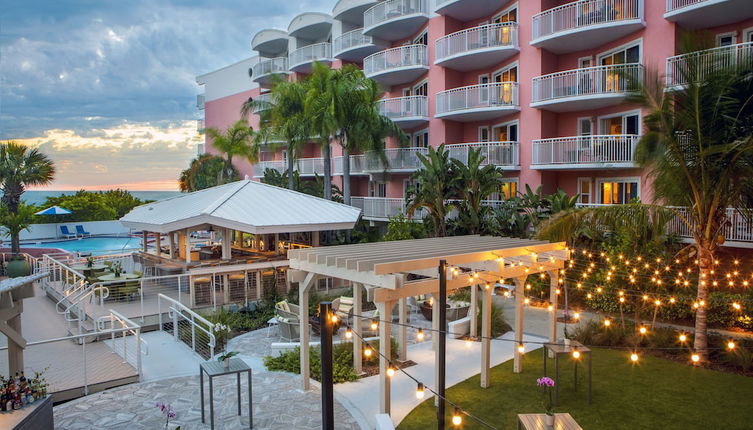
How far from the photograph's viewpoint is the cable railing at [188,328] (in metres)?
11.5

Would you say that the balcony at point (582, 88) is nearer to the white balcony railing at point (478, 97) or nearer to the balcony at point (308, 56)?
the white balcony railing at point (478, 97)

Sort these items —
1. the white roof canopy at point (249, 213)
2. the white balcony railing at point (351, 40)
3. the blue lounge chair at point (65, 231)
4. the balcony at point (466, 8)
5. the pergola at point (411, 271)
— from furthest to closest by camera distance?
1. the blue lounge chair at point (65, 231)
2. the white balcony railing at point (351, 40)
3. the balcony at point (466, 8)
4. the white roof canopy at point (249, 213)
5. the pergola at point (411, 271)

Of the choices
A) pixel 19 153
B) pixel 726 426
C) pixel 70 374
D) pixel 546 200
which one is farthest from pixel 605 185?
A: pixel 19 153

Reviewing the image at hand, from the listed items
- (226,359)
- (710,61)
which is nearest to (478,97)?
(710,61)

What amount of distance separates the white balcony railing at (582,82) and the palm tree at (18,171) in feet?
88.2

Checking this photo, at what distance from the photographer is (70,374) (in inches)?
385

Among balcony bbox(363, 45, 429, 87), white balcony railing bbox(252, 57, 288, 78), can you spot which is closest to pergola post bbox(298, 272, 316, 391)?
balcony bbox(363, 45, 429, 87)

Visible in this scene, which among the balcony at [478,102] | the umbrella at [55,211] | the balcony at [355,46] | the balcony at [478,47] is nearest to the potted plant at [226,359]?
the balcony at [478,102]

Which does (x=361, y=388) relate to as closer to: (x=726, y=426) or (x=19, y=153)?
(x=726, y=426)

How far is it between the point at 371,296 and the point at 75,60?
5054cm

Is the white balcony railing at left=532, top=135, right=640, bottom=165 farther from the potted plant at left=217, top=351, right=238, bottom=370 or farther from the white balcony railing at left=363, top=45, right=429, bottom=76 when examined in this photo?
the potted plant at left=217, top=351, right=238, bottom=370

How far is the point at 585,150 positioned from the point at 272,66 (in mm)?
26501

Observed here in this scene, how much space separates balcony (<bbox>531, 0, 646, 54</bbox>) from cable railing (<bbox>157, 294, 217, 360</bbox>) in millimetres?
17491

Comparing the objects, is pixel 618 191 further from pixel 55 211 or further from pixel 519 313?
pixel 55 211
